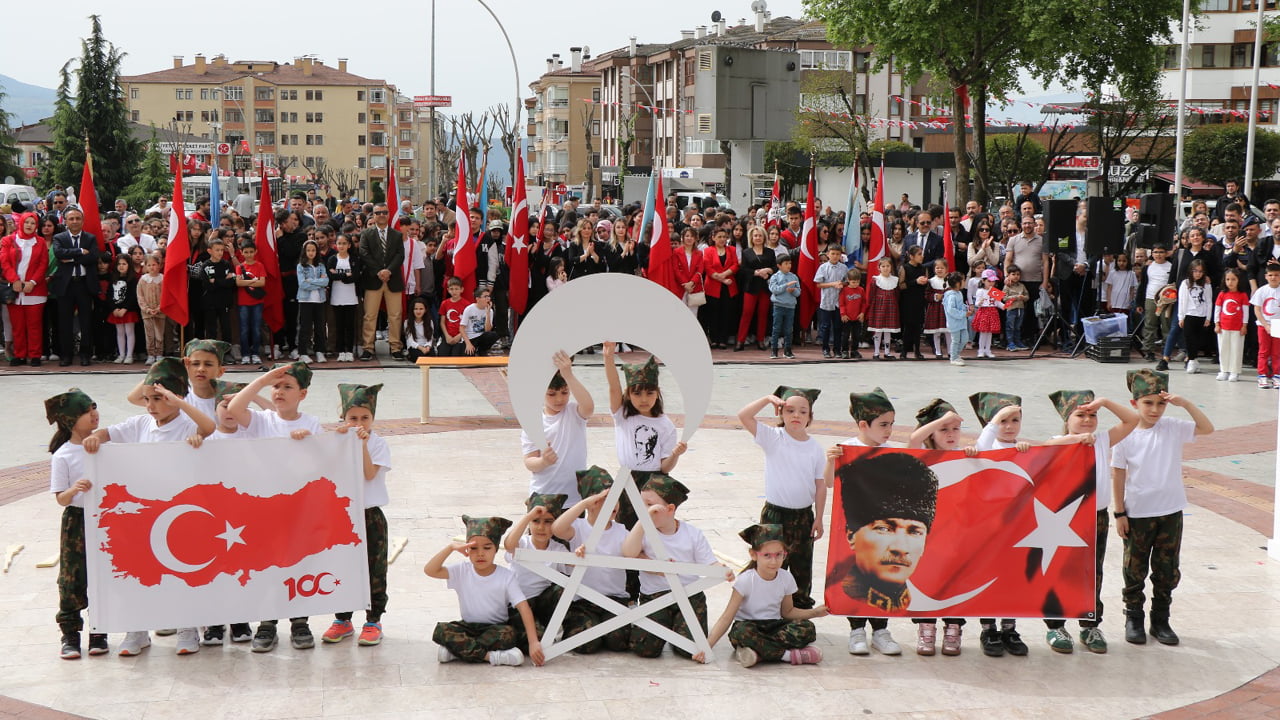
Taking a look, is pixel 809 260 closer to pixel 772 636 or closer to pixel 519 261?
pixel 519 261

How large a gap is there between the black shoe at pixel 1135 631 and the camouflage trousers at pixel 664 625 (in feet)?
7.89

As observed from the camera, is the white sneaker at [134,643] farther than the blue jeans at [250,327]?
No

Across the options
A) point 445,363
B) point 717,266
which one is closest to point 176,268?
point 445,363

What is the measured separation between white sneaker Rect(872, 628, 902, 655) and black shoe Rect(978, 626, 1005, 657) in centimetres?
46

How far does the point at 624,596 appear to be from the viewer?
22.7ft

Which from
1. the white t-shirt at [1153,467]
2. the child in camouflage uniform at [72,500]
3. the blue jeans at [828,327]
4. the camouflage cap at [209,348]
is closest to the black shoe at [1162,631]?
the white t-shirt at [1153,467]

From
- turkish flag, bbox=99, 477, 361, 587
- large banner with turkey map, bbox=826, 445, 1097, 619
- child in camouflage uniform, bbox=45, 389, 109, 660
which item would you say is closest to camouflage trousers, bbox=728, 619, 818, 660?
large banner with turkey map, bbox=826, 445, 1097, 619

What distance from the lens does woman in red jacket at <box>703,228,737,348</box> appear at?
18.9 metres

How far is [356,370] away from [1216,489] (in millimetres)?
10827

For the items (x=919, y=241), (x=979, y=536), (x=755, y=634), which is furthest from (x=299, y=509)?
(x=919, y=241)

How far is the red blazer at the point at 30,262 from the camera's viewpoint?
16594 millimetres

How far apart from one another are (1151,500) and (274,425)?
4857mm

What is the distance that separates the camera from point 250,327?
17203 millimetres

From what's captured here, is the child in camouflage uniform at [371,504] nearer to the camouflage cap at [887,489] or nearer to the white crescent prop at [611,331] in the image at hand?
the white crescent prop at [611,331]
